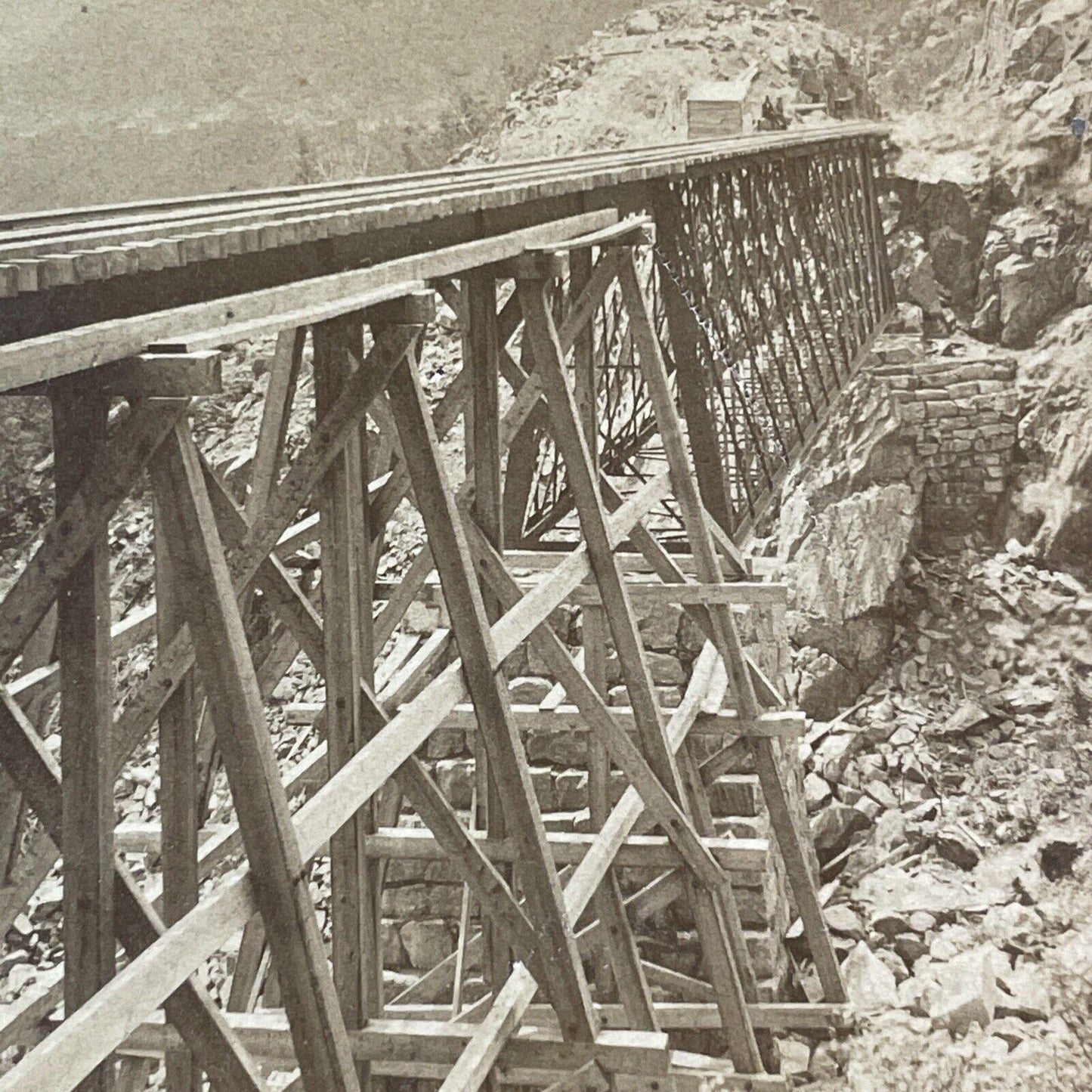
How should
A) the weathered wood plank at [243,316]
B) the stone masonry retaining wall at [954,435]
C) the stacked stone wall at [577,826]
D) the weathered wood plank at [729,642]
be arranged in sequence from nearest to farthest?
the weathered wood plank at [243,316], the weathered wood plank at [729,642], the stacked stone wall at [577,826], the stone masonry retaining wall at [954,435]

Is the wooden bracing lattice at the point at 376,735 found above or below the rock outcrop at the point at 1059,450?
above

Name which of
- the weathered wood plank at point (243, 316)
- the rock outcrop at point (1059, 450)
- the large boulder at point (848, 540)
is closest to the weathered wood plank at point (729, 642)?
the weathered wood plank at point (243, 316)

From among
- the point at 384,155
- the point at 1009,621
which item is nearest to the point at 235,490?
the point at 1009,621

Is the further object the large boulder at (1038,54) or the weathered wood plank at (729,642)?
the large boulder at (1038,54)

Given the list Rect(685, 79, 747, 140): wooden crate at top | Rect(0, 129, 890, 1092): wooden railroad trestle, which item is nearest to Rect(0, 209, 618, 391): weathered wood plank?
Rect(0, 129, 890, 1092): wooden railroad trestle

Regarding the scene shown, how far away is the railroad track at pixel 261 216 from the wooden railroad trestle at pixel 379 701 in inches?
6.2

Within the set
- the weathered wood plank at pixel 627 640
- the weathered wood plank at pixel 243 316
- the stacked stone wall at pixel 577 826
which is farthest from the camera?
the stacked stone wall at pixel 577 826

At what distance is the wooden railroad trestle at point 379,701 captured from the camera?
2.60m

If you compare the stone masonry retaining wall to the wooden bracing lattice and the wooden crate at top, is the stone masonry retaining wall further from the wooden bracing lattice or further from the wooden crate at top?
the wooden bracing lattice

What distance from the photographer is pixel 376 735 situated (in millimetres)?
3906

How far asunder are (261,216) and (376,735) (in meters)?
1.52

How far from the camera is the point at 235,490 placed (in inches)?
450

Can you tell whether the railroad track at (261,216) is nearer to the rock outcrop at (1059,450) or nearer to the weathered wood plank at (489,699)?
the weathered wood plank at (489,699)

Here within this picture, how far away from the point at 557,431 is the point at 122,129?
2163cm
